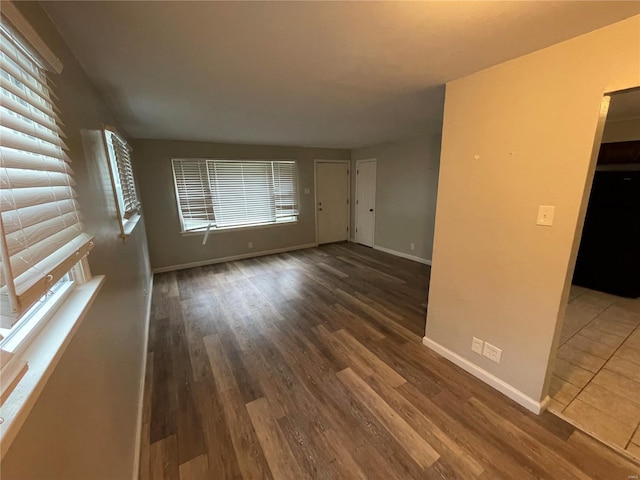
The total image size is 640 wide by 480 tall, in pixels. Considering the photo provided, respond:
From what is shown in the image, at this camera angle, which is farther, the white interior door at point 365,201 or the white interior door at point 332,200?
the white interior door at point 332,200

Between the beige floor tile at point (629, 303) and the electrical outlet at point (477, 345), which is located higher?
the electrical outlet at point (477, 345)

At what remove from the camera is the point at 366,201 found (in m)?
5.71

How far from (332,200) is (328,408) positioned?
4.68 meters

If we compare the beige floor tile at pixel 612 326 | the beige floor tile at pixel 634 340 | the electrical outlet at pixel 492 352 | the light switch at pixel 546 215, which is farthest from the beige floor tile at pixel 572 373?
the light switch at pixel 546 215

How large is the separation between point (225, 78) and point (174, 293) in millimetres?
2903

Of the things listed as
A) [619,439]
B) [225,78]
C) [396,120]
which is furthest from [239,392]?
[396,120]

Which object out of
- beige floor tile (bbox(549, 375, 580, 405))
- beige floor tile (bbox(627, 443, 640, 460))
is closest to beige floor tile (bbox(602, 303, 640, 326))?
beige floor tile (bbox(549, 375, 580, 405))

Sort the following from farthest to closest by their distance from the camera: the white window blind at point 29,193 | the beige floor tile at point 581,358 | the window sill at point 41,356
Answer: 1. the beige floor tile at point 581,358
2. the white window blind at point 29,193
3. the window sill at point 41,356

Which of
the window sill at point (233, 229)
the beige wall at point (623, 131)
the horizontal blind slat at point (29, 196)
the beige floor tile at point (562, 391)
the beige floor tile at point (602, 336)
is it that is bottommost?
the beige floor tile at point (602, 336)

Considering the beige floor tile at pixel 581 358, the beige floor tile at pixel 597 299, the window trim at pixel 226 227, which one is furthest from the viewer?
the window trim at pixel 226 227

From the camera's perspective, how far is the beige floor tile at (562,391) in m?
1.77

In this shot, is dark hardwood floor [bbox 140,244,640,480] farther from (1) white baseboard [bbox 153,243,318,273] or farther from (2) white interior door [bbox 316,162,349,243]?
(2) white interior door [bbox 316,162,349,243]

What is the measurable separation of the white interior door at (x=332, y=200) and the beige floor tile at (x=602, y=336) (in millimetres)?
4389

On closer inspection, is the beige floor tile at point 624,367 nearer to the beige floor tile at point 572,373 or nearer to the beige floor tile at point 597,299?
the beige floor tile at point 572,373
